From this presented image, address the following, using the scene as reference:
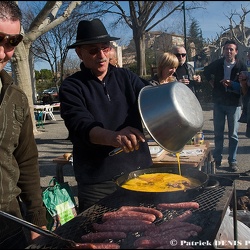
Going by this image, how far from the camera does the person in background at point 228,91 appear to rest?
5535 millimetres

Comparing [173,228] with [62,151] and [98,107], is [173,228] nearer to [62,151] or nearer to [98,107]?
[98,107]

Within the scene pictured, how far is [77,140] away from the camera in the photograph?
2330mm

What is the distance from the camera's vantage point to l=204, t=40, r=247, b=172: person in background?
5.54m

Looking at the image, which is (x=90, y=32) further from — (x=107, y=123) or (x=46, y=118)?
(x=46, y=118)

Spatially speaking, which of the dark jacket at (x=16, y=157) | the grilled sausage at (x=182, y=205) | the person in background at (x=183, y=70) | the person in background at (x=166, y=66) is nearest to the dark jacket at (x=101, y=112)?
the dark jacket at (x=16, y=157)

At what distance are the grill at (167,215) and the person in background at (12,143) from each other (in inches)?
16.3

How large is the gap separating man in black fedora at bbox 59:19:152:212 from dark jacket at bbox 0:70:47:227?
32 cm

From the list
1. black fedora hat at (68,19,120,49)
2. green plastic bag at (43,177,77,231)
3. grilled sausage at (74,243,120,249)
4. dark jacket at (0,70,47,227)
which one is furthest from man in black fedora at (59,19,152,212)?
green plastic bag at (43,177,77,231)

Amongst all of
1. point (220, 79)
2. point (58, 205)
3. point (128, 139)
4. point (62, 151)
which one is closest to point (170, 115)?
point (128, 139)

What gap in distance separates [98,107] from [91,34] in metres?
0.52

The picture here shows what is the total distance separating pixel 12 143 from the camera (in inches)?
77.5

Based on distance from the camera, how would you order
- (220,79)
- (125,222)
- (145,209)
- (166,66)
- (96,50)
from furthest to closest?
(220,79), (166,66), (96,50), (145,209), (125,222)

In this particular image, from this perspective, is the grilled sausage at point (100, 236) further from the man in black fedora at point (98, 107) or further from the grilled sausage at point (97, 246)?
the man in black fedora at point (98, 107)

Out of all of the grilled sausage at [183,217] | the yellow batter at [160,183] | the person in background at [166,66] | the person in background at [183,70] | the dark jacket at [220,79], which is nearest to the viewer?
the grilled sausage at [183,217]
